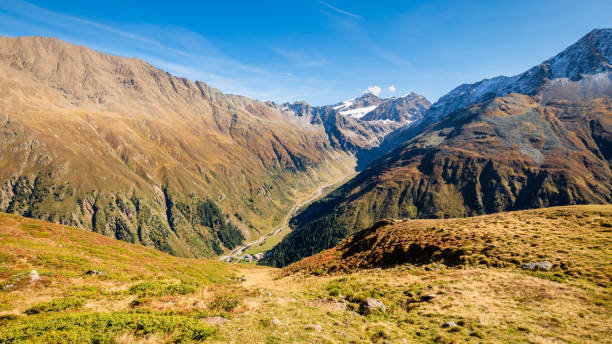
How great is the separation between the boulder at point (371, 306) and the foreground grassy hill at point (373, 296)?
0.46 metres

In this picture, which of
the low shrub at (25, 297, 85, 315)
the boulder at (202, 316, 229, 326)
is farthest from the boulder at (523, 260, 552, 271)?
the low shrub at (25, 297, 85, 315)

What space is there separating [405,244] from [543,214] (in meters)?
24.6

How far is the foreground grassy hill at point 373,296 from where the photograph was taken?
13.8m

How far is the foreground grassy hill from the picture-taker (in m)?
13.8

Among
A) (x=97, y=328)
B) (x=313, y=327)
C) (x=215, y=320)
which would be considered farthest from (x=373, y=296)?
(x=97, y=328)

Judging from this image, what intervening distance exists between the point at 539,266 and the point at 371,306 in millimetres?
19351

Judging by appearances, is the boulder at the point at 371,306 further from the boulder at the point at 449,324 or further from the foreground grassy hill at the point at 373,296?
Answer: the boulder at the point at 449,324

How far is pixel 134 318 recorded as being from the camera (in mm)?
13914

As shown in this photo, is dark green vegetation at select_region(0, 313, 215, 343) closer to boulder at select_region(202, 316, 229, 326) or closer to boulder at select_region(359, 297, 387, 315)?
boulder at select_region(202, 316, 229, 326)

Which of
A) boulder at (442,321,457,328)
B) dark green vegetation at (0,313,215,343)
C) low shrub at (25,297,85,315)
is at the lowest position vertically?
boulder at (442,321,457,328)

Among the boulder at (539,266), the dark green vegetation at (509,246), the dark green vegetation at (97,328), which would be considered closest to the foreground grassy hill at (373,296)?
the dark green vegetation at (97,328)

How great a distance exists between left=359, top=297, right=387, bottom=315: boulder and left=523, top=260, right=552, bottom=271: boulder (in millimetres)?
17387

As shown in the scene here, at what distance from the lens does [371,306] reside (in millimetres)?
20875

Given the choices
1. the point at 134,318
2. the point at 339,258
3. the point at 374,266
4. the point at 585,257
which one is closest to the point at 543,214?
the point at 585,257
